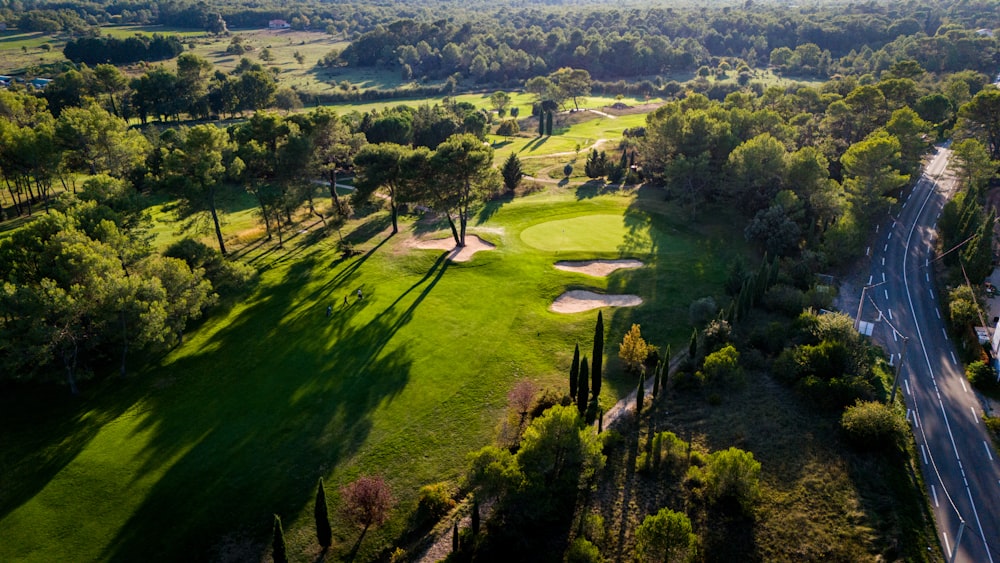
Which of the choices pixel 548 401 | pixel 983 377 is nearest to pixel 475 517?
pixel 548 401

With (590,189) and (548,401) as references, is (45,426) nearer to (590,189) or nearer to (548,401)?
(548,401)

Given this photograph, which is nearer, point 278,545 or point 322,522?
point 278,545

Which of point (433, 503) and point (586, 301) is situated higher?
point (586, 301)

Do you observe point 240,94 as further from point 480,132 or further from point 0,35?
point 0,35

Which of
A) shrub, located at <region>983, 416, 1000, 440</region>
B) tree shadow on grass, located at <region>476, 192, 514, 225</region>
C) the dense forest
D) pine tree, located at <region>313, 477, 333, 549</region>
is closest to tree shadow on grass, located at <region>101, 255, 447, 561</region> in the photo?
pine tree, located at <region>313, 477, 333, 549</region>

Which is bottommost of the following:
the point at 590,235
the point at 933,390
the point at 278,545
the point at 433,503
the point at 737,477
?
the point at 933,390

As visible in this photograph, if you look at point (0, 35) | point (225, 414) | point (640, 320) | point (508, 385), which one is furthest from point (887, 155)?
point (0, 35)
